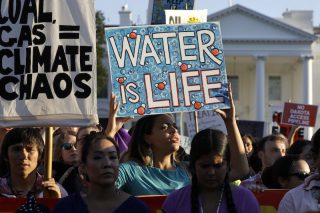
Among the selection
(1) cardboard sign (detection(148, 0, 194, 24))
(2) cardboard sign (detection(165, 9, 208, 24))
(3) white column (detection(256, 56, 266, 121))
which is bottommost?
(3) white column (detection(256, 56, 266, 121))

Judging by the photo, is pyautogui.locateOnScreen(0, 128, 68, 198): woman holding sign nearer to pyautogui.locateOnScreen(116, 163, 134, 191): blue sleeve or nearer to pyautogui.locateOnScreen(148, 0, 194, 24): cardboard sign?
pyautogui.locateOnScreen(116, 163, 134, 191): blue sleeve

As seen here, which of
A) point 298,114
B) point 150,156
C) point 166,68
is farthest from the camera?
point 298,114

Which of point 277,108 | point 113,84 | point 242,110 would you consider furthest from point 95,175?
point 242,110

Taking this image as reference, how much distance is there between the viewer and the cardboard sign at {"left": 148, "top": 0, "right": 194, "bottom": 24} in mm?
9367

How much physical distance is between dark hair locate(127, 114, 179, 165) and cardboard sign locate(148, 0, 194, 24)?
301 centimetres

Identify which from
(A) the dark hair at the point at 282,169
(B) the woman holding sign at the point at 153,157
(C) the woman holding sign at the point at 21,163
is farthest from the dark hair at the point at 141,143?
(A) the dark hair at the point at 282,169

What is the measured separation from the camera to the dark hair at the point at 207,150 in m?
5.16

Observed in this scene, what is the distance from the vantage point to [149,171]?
6.17 metres

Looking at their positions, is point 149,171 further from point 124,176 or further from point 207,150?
point 207,150

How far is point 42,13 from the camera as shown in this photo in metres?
5.93

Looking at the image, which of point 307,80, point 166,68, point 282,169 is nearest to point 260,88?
point 307,80

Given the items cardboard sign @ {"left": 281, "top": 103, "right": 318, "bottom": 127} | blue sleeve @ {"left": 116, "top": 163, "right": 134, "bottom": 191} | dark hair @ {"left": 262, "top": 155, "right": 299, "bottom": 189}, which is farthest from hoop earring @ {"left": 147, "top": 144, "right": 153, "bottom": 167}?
A: cardboard sign @ {"left": 281, "top": 103, "right": 318, "bottom": 127}

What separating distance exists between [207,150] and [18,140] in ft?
4.66

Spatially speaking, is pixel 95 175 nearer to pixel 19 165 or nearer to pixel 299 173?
pixel 19 165
